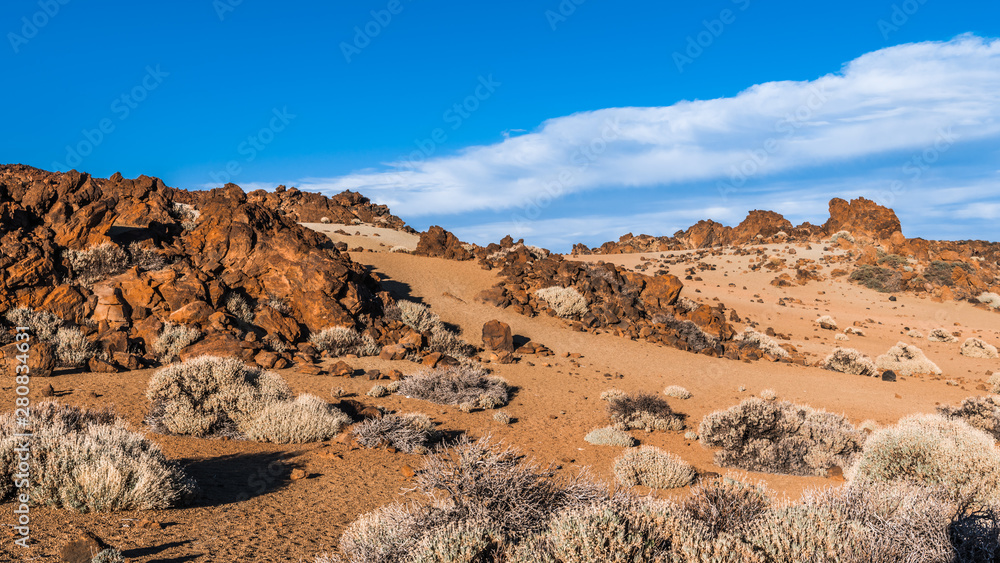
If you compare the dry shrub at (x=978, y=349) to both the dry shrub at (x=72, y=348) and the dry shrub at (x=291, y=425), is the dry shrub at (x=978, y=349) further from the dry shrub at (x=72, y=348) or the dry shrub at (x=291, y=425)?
the dry shrub at (x=72, y=348)

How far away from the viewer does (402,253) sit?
29.7m

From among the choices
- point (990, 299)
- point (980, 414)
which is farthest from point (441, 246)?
point (990, 299)

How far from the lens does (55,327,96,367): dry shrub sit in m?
10.8

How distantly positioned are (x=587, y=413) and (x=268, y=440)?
6698 millimetres

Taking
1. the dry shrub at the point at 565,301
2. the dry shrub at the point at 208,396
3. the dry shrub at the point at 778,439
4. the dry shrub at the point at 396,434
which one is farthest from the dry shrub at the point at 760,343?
the dry shrub at the point at 208,396

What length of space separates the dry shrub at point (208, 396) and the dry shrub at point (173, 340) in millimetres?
3173

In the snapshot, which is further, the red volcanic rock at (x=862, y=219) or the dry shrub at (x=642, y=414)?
the red volcanic rock at (x=862, y=219)

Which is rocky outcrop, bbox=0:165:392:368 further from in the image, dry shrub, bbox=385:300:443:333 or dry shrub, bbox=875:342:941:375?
dry shrub, bbox=875:342:941:375

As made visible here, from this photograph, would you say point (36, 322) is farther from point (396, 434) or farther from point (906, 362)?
point (906, 362)

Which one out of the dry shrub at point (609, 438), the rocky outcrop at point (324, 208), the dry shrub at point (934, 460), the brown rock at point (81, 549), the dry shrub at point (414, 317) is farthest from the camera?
the rocky outcrop at point (324, 208)

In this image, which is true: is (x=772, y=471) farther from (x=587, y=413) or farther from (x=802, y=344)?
(x=802, y=344)

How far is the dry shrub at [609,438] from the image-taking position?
31.5 feet

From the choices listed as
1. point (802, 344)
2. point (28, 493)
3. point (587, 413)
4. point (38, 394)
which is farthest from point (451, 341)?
point (802, 344)
